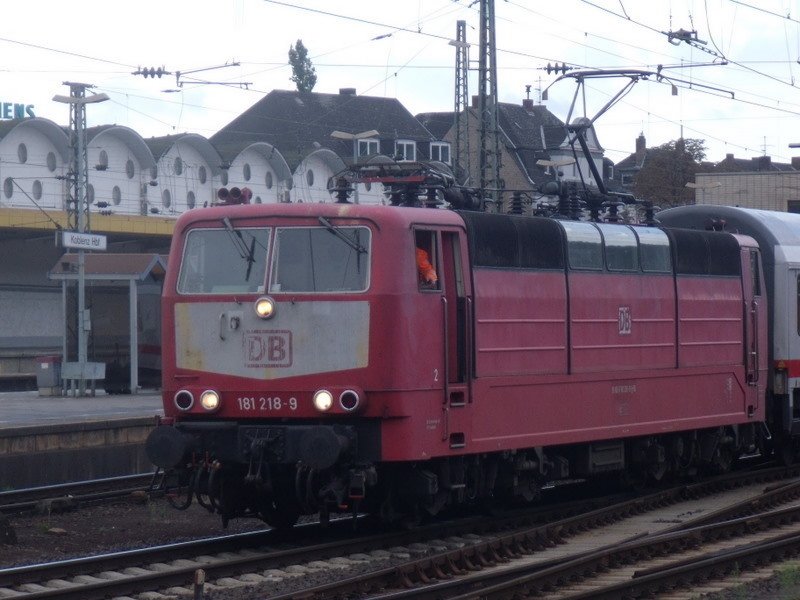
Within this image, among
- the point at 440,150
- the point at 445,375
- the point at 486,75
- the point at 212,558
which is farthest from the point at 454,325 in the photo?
the point at 440,150

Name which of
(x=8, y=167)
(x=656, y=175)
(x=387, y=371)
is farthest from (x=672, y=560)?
(x=656, y=175)

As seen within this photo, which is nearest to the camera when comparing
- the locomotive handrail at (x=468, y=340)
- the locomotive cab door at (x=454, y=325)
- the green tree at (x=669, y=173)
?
the locomotive cab door at (x=454, y=325)

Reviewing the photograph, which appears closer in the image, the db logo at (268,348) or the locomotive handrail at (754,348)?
the db logo at (268,348)

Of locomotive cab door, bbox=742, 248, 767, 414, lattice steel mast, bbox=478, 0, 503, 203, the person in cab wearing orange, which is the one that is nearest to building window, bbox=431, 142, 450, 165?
lattice steel mast, bbox=478, 0, 503, 203

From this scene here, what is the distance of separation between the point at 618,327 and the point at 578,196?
1.89 meters

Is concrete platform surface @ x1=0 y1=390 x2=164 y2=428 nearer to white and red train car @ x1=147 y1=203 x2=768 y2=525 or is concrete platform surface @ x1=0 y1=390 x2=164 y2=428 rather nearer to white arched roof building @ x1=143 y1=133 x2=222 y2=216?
white and red train car @ x1=147 y1=203 x2=768 y2=525

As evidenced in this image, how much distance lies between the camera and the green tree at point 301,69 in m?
93.9

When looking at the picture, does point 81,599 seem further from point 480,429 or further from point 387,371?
point 480,429

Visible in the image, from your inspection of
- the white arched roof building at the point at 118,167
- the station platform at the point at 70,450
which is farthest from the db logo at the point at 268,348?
the white arched roof building at the point at 118,167

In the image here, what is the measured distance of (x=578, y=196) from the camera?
53.9 ft

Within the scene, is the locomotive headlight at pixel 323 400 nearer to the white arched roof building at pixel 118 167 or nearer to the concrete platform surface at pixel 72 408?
the concrete platform surface at pixel 72 408

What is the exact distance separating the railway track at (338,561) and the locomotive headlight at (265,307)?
2075 mm

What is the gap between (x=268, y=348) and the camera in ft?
40.4

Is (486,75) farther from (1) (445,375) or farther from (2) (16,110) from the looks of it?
(2) (16,110)
